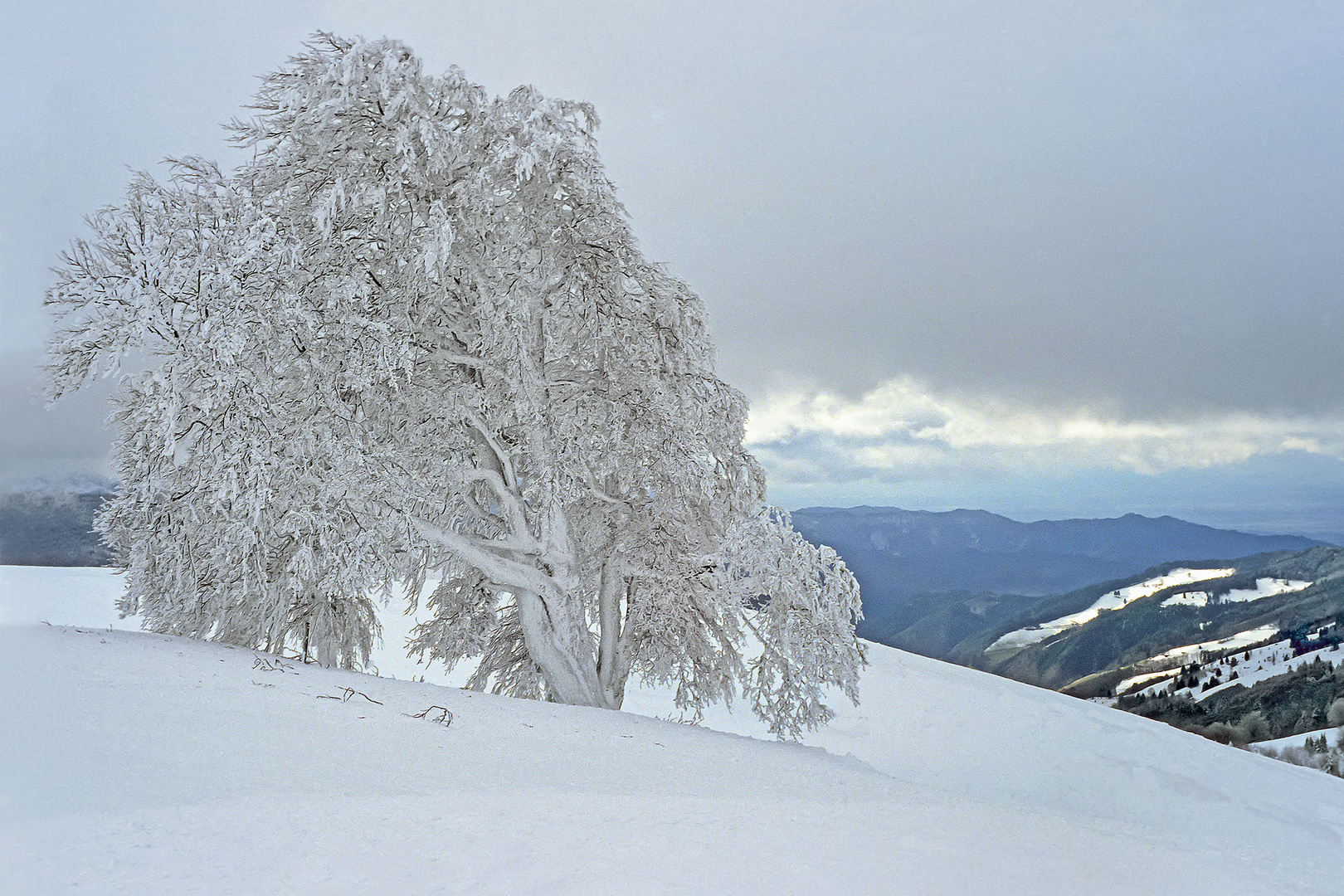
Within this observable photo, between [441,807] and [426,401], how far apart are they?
4.34m

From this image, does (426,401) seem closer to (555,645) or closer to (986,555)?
(555,645)

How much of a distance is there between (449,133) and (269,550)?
332 cm

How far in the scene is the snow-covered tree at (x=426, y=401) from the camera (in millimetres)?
4855

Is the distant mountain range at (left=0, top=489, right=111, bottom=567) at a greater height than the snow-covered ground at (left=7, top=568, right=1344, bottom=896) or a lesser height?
greater

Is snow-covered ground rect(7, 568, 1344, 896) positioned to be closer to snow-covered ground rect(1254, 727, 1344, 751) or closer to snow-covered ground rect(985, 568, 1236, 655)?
snow-covered ground rect(1254, 727, 1344, 751)

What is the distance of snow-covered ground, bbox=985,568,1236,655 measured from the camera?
37.7 feet

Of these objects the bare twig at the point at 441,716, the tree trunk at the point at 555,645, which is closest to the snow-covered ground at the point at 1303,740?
the tree trunk at the point at 555,645

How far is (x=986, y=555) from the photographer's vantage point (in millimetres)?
20781

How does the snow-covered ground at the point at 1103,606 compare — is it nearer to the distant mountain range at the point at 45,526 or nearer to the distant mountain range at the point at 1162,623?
the distant mountain range at the point at 1162,623

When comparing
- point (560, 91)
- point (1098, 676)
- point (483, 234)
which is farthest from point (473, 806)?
point (1098, 676)

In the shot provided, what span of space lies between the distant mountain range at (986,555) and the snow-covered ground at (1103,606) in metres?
0.53

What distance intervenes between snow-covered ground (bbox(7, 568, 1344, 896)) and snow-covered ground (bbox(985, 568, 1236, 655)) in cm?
725

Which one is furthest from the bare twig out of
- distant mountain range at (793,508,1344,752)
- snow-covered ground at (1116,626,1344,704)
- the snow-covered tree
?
snow-covered ground at (1116,626,1344,704)

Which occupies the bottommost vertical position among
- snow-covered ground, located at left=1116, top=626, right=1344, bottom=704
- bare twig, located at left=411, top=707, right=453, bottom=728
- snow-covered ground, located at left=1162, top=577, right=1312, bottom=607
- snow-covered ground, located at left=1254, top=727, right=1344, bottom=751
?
snow-covered ground, located at left=1254, top=727, right=1344, bottom=751
